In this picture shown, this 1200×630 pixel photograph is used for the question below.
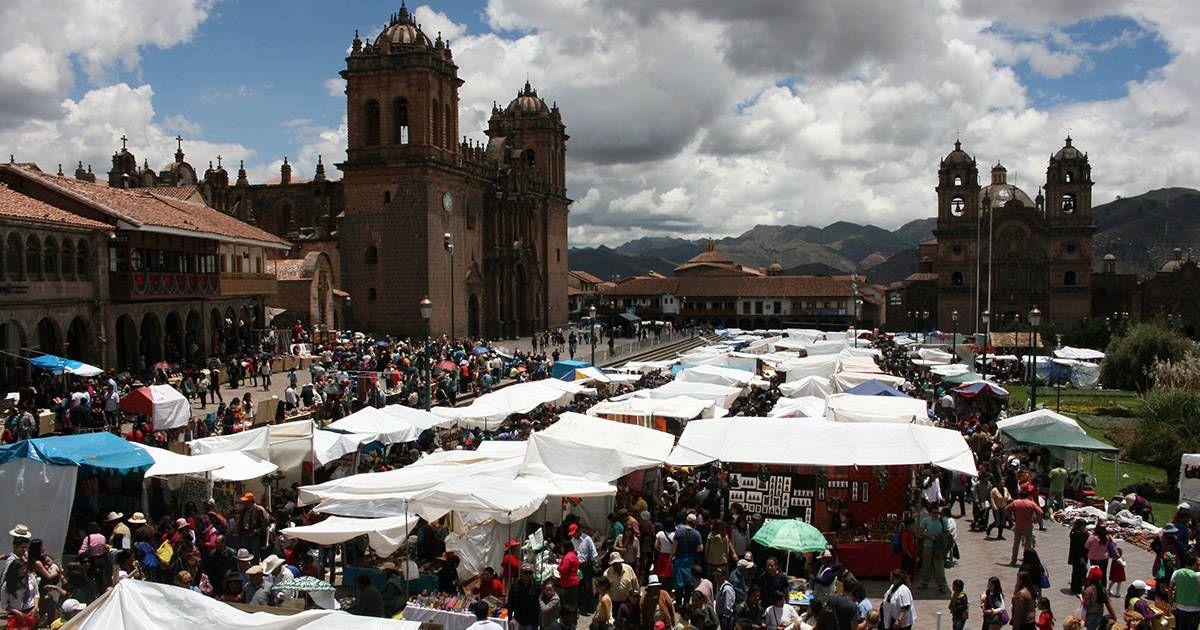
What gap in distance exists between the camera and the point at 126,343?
3023cm

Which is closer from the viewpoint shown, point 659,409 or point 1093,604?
point 1093,604

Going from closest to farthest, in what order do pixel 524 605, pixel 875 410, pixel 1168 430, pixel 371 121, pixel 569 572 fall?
pixel 524 605 → pixel 569 572 → pixel 875 410 → pixel 1168 430 → pixel 371 121

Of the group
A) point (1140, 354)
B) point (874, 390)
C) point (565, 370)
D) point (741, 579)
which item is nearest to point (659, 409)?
point (874, 390)

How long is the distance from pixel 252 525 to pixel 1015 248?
7791cm

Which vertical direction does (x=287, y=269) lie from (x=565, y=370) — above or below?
above

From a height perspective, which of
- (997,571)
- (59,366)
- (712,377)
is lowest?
(997,571)

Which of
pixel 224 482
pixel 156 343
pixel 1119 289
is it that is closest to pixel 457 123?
pixel 156 343

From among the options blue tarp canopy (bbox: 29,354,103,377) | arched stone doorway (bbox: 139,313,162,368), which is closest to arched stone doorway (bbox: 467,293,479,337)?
arched stone doorway (bbox: 139,313,162,368)

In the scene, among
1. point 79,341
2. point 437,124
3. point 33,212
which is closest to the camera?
point 33,212

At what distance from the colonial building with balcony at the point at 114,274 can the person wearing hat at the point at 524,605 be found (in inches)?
756

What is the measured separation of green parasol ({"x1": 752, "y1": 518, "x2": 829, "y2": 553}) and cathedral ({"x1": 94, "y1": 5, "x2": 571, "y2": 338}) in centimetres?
3156

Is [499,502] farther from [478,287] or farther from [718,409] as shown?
[478,287]

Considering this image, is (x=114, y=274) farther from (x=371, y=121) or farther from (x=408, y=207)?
(x=371, y=121)

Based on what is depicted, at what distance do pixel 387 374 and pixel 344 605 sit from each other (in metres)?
18.9
